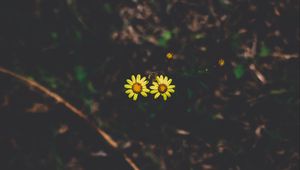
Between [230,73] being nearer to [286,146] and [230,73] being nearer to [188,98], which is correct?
[188,98]

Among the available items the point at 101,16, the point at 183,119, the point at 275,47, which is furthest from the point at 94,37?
the point at 275,47

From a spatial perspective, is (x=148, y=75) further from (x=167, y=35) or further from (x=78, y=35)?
(x=78, y=35)

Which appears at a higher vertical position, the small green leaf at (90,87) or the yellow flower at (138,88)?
the small green leaf at (90,87)

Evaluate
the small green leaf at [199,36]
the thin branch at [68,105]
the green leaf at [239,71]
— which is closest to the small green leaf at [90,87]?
the thin branch at [68,105]

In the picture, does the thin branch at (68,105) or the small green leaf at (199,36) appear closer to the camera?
the thin branch at (68,105)

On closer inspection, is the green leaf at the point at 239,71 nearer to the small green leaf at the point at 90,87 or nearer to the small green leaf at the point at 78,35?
the small green leaf at the point at 90,87

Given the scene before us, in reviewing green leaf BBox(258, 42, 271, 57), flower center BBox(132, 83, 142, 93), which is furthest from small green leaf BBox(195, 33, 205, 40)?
flower center BBox(132, 83, 142, 93)

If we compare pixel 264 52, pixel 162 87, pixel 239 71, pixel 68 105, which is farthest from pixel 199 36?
pixel 68 105
